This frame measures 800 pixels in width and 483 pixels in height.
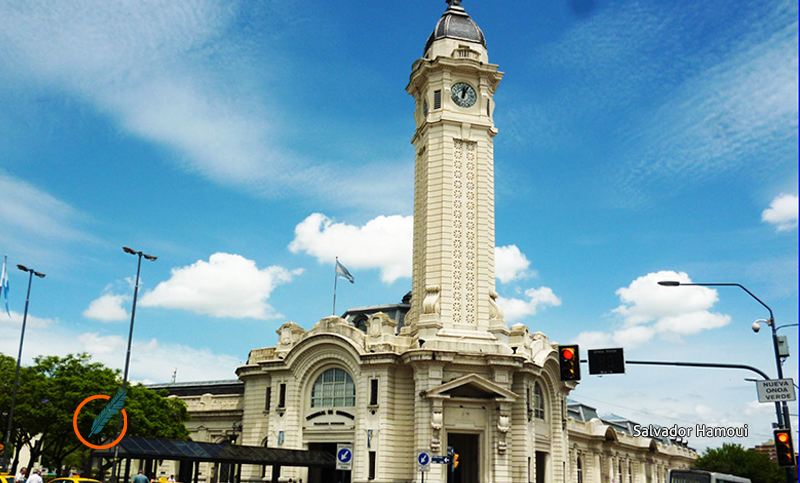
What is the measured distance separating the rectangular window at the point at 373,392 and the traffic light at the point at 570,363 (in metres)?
25.5

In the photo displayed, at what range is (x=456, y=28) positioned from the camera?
61406mm

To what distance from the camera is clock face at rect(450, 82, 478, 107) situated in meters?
59.0

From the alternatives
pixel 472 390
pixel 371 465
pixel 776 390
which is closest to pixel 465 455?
pixel 472 390

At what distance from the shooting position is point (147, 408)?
57000mm

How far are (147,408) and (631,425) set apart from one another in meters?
61.5

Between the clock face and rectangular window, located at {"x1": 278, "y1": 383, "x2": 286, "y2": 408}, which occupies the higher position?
the clock face

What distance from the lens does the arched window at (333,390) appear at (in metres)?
53.7

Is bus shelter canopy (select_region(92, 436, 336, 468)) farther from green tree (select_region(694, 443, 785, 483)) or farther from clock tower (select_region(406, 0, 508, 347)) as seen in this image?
green tree (select_region(694, 443, 785, 483))

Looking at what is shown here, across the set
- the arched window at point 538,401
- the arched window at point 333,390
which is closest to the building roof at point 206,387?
the arched window at point 333,390

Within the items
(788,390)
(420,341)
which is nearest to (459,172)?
(420,341)

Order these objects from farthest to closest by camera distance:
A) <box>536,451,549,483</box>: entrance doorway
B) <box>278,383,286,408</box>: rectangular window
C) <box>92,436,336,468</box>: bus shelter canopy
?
1. <box>278,383,286,408</box>: rectangular window
2. <box>536,451,549,483</box>: entrance doorway
3. <box>92,436,336,468</box>: bus shelter canopy

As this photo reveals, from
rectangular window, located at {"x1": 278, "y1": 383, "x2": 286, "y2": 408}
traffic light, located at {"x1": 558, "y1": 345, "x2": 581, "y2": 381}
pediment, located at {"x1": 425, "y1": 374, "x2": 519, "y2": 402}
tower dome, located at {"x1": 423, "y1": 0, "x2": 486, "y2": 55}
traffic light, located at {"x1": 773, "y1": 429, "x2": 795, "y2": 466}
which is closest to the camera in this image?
traffic light, located at {"x1": 773, "y1": 429, "x2": 795, "y2": 466}

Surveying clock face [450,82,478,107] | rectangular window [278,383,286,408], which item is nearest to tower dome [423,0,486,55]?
clock face [450,82,478,107]

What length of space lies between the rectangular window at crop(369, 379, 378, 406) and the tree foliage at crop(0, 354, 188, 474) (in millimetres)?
17437
